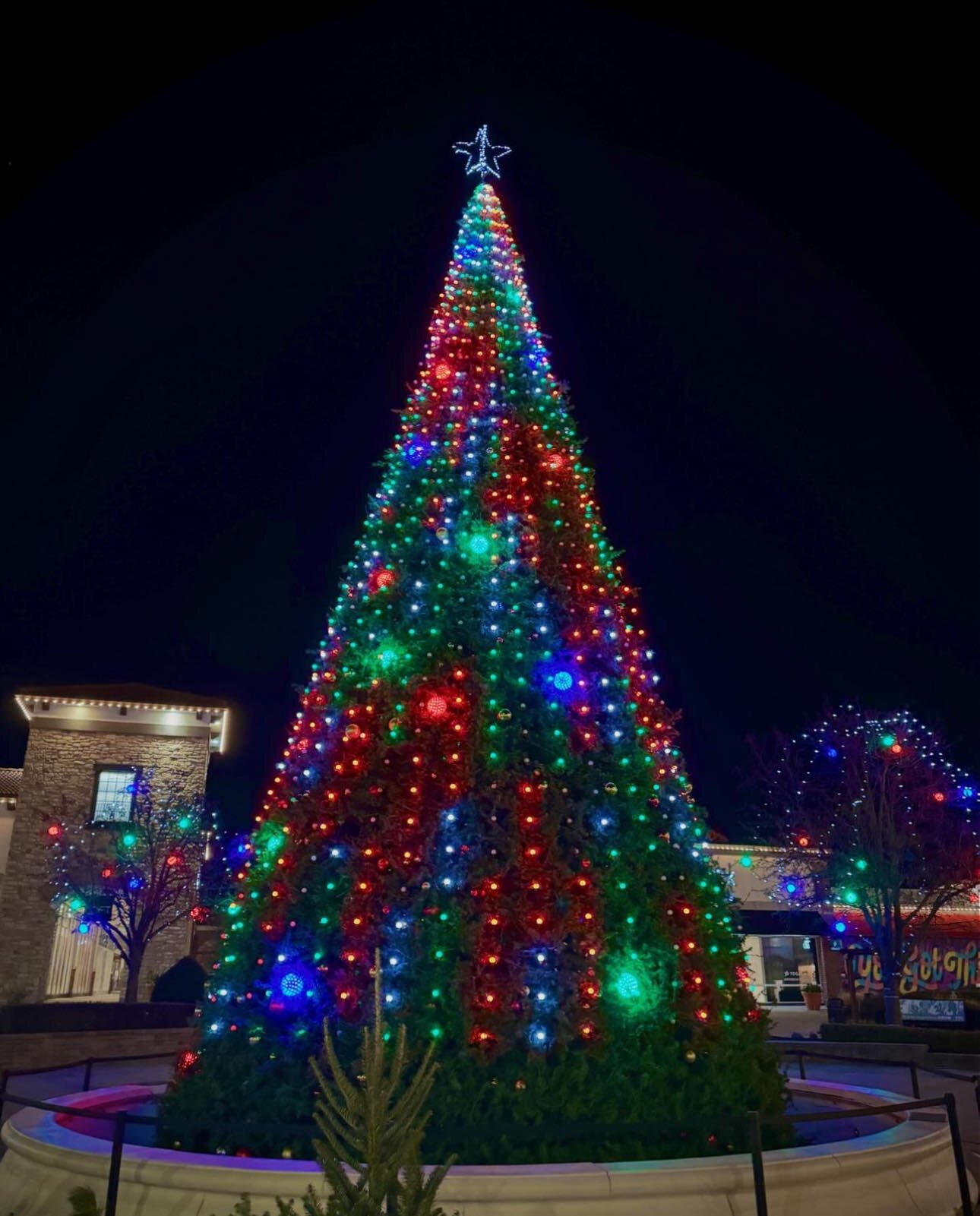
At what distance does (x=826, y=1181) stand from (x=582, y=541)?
5.28 meters

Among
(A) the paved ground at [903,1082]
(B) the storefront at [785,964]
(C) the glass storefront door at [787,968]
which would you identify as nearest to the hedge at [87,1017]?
(A) the paved ground at [903,1082]

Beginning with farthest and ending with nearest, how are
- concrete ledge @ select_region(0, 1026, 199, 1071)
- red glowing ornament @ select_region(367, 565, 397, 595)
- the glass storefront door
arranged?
the glass storefront door, concrete ledge @ select_region(0, 1026, 199, 1071), red glowing ornament @ select_region(367, 565, 397, 595)

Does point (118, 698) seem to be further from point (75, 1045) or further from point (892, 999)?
point (892, 999)

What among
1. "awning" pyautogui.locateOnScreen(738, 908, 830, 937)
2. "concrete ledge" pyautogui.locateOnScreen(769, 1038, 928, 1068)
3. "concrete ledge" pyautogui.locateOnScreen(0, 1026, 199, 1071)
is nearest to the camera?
"concrete ledge" pyautogui.locateOnScreen(0, 1026, 199, 1071)

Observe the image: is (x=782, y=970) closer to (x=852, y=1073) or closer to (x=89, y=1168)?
(x=852, y=1073)

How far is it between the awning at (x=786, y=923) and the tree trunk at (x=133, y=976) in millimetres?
18345

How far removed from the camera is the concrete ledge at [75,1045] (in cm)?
1717

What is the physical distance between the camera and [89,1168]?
19.2 feet

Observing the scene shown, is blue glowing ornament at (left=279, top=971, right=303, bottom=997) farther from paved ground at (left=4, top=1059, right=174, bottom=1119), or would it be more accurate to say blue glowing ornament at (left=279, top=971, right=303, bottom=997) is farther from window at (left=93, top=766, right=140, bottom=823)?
window at (left=93, top=766, right=140, bottom=823)

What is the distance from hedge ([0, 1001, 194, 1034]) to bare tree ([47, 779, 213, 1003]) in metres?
3.28

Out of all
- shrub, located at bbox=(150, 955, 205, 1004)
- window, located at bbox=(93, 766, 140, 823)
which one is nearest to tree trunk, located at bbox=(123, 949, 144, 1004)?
shrub, located at bbox=(150, 955, 205, 1004)

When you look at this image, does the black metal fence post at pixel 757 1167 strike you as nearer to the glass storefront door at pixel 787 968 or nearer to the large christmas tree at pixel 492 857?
the large christmas tree at pixel 492 857

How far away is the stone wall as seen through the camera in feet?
79.6

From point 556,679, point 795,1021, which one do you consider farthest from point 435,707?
point 795,1021
